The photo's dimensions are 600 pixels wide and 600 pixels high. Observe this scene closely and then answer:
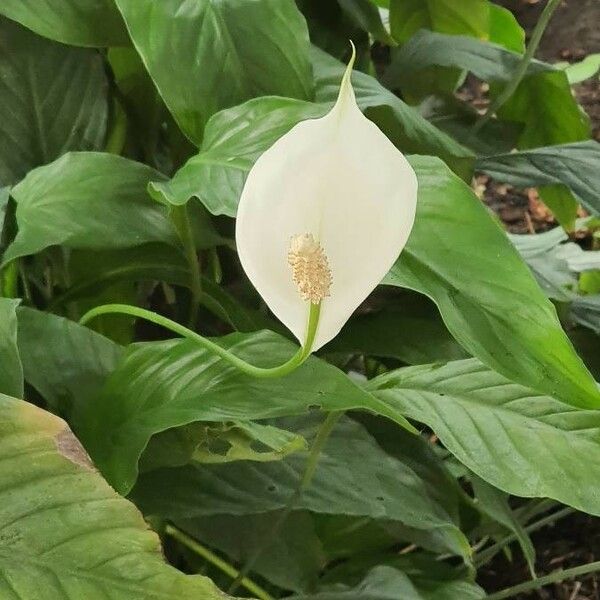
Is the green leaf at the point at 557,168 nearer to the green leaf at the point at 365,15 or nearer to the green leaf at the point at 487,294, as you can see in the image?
the green leaf at the point at 365,15

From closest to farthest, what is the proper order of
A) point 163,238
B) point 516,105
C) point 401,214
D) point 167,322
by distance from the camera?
1. point 401,214
2. point 167,322
3. point 163,238
4. point 516,105

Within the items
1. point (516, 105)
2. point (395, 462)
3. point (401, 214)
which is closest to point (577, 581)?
point (395, 462)

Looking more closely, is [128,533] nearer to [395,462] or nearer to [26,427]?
[26,427]

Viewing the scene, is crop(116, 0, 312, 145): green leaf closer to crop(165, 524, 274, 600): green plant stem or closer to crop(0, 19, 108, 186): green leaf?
crop(0, 19, 108, 186): green leaf

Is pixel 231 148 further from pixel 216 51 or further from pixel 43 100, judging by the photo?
pixel 43 100

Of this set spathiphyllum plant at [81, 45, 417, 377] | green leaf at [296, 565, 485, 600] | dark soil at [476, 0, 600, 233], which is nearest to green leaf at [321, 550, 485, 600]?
green leaf at [296, 565, 485, 600]

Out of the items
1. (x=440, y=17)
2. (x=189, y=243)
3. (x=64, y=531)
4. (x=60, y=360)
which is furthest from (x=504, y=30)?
(x=64, y=531)
